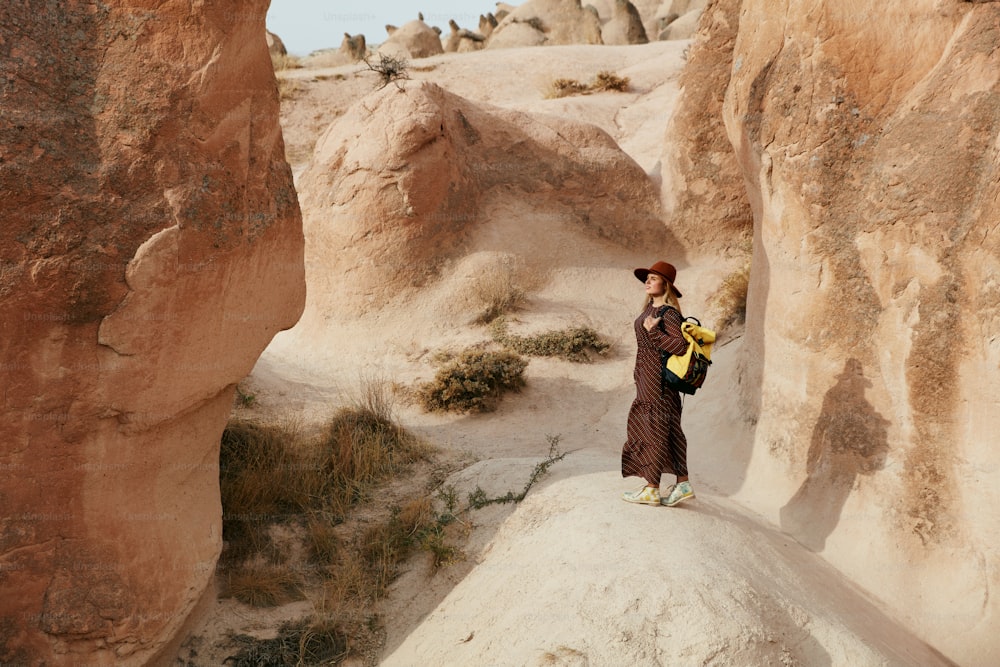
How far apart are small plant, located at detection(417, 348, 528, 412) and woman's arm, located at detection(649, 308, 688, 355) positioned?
3464 millimetres

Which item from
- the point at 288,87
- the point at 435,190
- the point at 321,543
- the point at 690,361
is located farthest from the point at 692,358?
the point at 288,87

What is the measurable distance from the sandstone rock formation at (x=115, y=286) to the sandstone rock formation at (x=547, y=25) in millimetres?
21863

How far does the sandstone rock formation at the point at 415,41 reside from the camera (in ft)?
77.1

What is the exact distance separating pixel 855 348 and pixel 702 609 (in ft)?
7.42

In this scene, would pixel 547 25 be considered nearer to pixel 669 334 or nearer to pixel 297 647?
pixel 669 334

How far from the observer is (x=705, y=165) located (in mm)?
10203

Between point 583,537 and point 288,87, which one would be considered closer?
point 583,537

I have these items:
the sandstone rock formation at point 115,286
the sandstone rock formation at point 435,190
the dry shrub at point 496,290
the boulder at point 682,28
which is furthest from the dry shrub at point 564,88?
the sandstone rock formation at point 115,286

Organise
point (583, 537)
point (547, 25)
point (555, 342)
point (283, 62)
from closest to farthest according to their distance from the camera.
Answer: point (583, 537)
point (555, 342)
point (283, 62)
point (547, 25)

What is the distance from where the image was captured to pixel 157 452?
4.55 metres

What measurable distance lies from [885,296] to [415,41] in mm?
20578

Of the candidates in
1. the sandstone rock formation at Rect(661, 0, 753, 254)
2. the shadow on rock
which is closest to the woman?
the shadow on rock

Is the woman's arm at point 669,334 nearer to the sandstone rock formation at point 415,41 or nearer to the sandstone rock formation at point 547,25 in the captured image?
the sandstone rock formation at point 415,41

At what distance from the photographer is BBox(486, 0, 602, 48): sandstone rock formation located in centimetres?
2583
